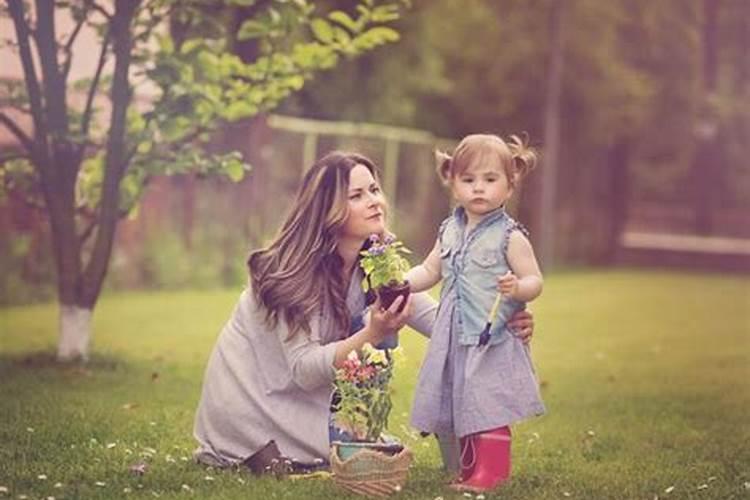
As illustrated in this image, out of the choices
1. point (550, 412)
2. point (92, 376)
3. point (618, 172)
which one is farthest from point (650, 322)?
point (618, 172)

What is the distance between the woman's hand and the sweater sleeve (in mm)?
494

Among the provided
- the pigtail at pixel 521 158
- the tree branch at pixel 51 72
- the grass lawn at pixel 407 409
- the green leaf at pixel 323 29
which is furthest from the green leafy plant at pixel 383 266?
the tree branch at pixel 51 72

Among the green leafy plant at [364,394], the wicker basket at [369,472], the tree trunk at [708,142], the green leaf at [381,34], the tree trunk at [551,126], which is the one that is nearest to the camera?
the wicker basket at [369,472]

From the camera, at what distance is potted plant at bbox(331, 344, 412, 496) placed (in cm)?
394

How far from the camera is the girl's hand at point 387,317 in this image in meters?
3.98

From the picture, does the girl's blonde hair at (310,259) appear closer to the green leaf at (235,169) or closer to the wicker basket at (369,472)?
the wicker basket at (369,472)

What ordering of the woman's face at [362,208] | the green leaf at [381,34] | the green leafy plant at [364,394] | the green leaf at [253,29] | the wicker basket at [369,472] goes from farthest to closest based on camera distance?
the green leaf at [253,29]
the green leaf at [381,34]
the woman's face at [362,208]
the green leafy plant at [364,394]
the wicker basket at [369,472]

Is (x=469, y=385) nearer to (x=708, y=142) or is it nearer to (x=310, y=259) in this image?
(x=310, y=259)

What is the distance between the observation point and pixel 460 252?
418 cm

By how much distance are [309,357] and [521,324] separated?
59 cm

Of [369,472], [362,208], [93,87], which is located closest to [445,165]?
[362,208]

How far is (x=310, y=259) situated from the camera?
4254mm

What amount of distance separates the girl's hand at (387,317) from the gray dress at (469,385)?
20 centimetres

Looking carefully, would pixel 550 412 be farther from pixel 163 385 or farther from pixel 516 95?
pixel 516 95
